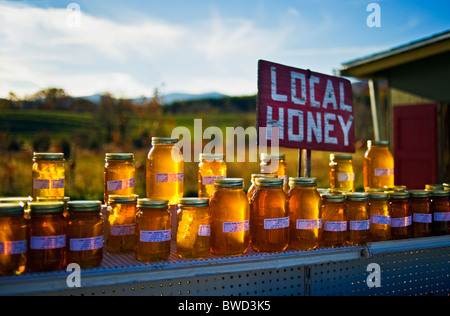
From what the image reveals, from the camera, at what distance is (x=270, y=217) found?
180 centimetres

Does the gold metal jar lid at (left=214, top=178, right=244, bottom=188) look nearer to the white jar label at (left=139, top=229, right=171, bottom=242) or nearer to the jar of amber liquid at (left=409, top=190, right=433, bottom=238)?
the white jar label at (left=139, top=229, right=171, bottom=242)

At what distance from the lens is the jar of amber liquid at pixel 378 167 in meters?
2.50

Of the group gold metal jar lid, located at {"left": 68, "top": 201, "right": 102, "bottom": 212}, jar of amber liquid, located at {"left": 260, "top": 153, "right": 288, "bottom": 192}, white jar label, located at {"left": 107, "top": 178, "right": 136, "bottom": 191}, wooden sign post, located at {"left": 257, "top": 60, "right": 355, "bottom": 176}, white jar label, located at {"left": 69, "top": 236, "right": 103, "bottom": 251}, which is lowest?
white jar label, located at {"left": 69, "top": 236, "right": 103, "bottom": 251}

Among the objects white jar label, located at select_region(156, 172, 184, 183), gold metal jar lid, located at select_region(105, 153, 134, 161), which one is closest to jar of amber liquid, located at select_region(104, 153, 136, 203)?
gold metal jar lid, located at select_region(105, 153, 134, 161)

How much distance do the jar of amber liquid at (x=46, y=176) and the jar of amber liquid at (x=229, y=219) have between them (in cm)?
68

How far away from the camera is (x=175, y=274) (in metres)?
1.60

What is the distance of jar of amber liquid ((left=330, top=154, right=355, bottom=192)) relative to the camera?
7.99 ft

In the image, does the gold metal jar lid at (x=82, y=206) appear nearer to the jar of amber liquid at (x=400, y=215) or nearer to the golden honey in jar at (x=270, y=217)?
the golden honey in jar at (x=270, y=217)

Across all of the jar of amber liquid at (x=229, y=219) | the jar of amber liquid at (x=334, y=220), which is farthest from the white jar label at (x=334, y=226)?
the jar of amber liquid at (x=229, y=219)

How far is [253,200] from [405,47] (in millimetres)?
5134

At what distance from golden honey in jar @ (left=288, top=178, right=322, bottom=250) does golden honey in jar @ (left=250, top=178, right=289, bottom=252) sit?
76 millimetres
